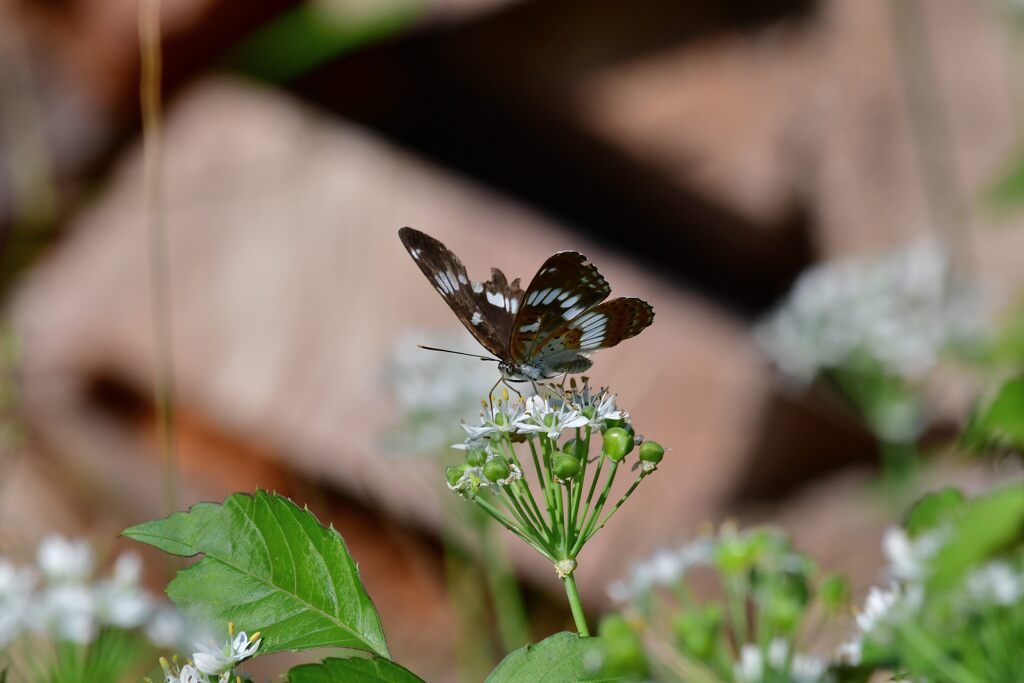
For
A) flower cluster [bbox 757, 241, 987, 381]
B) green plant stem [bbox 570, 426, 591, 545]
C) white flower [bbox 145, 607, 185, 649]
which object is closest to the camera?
green plant stem [bbox 570, 426, 591, 545]

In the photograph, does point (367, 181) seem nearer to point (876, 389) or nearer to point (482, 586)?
point (482, 586)

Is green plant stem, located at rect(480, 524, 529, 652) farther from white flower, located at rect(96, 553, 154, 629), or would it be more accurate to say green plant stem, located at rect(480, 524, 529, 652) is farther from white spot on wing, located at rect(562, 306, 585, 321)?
white spot on wing, located at rect(562, 306, 585, 321)

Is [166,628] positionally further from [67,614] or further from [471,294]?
[471,294]

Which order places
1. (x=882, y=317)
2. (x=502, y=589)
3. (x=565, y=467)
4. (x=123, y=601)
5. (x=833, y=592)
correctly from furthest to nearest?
(x=882, y=317)
(x=502, y=589)
(x=123, y=601)
(x=833, y=592)
(x=565, y=467)

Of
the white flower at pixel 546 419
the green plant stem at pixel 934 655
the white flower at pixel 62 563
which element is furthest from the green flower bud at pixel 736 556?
the white flower at pixel 62 563

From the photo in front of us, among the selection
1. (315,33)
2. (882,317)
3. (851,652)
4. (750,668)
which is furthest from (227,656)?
(315,33)

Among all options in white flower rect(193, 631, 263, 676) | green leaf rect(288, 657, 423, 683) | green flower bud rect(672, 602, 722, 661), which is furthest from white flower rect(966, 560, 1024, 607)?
white flower rect(193, 631, 263, 676)

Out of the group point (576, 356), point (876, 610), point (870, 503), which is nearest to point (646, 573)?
point (576, 356)
